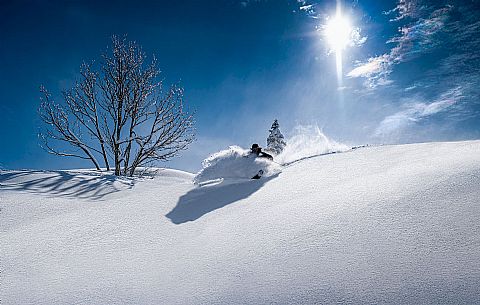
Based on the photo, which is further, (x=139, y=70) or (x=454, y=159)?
(x=139, y=70)

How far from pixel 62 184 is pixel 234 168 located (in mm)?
2711

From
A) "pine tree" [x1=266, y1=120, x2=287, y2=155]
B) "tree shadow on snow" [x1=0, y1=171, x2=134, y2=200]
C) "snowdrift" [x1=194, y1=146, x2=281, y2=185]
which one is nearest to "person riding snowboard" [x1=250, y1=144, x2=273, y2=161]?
"snowdrift" [x1=194, y1=146, x2=281, y2=185]

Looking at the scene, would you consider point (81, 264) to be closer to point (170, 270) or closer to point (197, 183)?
point (170, 270)

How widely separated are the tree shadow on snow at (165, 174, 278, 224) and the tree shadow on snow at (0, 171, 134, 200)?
4.61 ft

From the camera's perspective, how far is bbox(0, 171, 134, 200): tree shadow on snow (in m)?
3.82

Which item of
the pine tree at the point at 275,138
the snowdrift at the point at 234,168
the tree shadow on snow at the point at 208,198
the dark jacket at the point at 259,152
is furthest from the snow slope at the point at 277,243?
the pine tree at the point at 275,138

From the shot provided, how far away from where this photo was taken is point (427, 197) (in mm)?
1831

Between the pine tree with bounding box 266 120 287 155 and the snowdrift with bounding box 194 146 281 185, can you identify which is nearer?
the snowdrift with bounding box 194 146 281 185

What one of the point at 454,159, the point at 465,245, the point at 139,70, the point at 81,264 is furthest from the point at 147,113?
the point at 465,245

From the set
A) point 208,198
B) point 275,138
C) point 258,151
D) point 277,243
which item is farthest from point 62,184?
point 275,138

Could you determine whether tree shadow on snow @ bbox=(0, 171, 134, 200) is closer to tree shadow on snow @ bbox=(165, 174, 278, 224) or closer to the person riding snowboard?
tree shadow on snow @ bbox=(165, 174, 278, 224)

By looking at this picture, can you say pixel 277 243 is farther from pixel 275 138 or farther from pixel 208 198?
pixel 275 138

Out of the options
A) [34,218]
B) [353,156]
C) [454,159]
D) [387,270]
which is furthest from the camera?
[353,156]

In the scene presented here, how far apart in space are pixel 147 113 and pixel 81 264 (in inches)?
288
